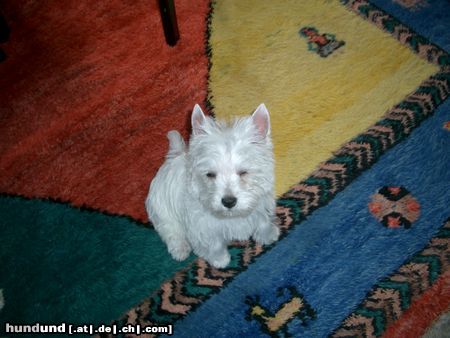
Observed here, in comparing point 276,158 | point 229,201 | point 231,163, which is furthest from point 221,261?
point 276,158

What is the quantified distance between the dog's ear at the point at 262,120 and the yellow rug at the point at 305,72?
2.48ft

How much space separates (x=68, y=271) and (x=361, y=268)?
174 cm

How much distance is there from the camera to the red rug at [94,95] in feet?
9.43

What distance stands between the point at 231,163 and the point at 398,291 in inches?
47.5

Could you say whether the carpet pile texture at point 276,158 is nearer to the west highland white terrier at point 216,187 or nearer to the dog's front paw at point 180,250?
the dog's front paw at point 180,250

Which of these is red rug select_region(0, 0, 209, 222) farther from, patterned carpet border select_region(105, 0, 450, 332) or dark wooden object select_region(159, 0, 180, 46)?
patterned carpet border select_region(105, 0, 450, 332)

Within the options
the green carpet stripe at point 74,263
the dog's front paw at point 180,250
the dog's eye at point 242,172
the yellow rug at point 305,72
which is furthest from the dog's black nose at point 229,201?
the yellow rug at point 305,72

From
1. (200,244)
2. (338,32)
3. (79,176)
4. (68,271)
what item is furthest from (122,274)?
(338,32)

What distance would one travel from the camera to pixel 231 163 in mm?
1946

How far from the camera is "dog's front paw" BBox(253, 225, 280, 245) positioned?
2.42 m

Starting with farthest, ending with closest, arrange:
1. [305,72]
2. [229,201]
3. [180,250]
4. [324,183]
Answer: [305,72]
[324,183]
[180,250]
[229,201]

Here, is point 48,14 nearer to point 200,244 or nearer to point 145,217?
point 145,217

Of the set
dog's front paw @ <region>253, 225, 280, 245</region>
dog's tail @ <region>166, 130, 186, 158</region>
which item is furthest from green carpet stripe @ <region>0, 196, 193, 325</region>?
dog's tail @ <region>166, 130, 186, 158</region>

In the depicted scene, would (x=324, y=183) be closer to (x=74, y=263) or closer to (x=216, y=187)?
(x=216, y=187)
